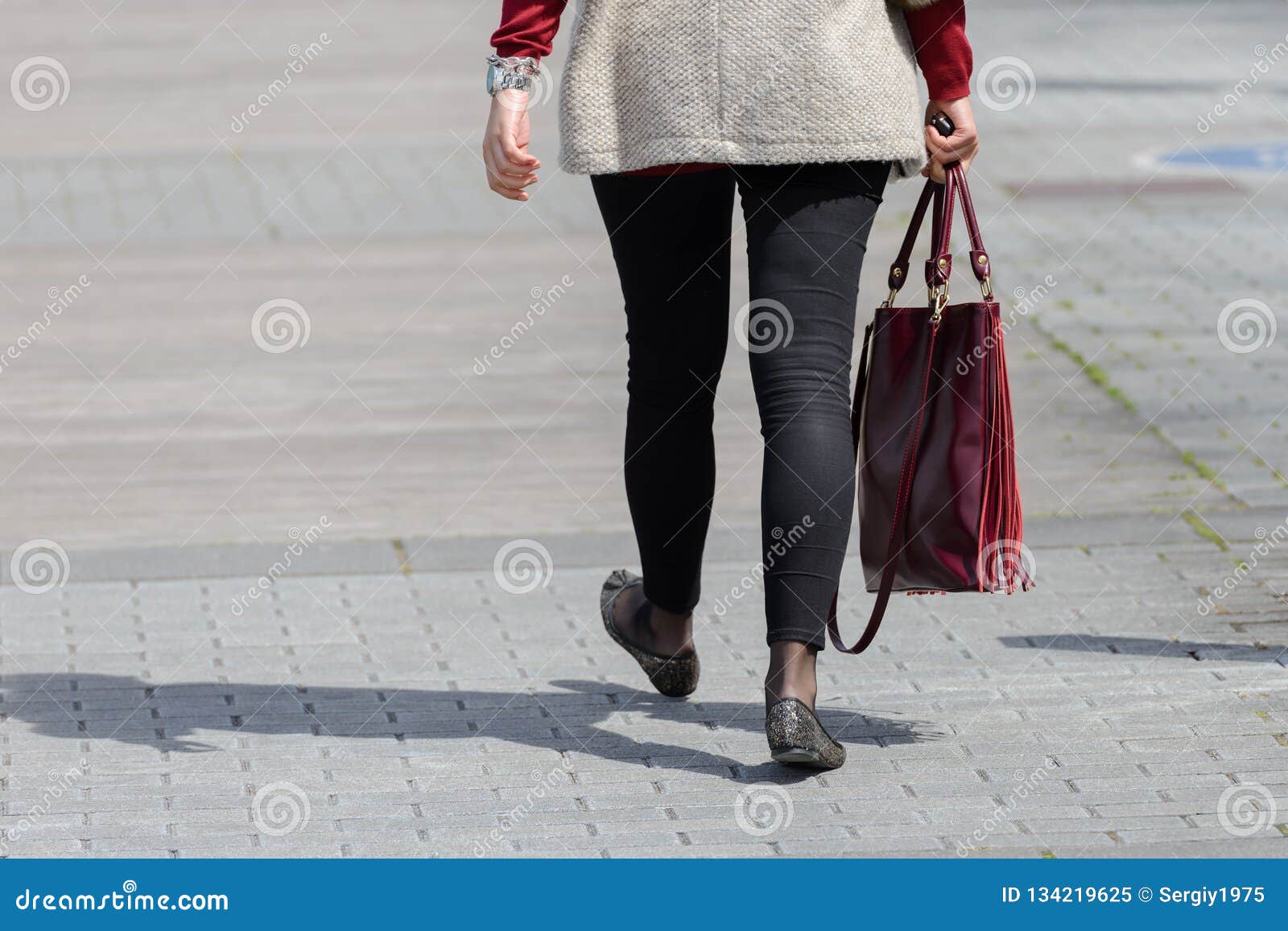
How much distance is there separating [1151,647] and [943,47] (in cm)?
145

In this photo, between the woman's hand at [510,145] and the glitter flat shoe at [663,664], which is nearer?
the woman's hand at [510,145]

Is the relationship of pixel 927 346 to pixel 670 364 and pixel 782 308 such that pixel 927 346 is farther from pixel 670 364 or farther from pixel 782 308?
pixel 670 364

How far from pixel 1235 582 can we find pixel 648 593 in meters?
1.57

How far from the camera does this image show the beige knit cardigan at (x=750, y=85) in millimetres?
3072

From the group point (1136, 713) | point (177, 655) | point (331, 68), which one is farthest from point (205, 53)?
point (1136, 713)

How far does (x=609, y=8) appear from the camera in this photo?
10.4ft

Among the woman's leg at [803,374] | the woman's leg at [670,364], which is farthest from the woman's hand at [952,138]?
the woman's leg at [670,364]

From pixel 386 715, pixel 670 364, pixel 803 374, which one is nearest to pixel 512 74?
pixel 670 364

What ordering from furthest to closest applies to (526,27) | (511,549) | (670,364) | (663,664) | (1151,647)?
(511,549) → (1151,647) → (663,664) → (670,364) → (526,27)

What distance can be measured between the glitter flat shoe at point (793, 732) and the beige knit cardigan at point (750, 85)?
36.3 inches

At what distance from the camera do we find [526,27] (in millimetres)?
3191

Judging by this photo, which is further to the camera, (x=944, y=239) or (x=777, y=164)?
(x=944, y=239)

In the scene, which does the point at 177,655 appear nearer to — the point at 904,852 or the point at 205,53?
the point at 904,852

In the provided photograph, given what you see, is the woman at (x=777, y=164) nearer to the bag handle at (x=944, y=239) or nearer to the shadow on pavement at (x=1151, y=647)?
the bag handle at (x=944, y=239)
